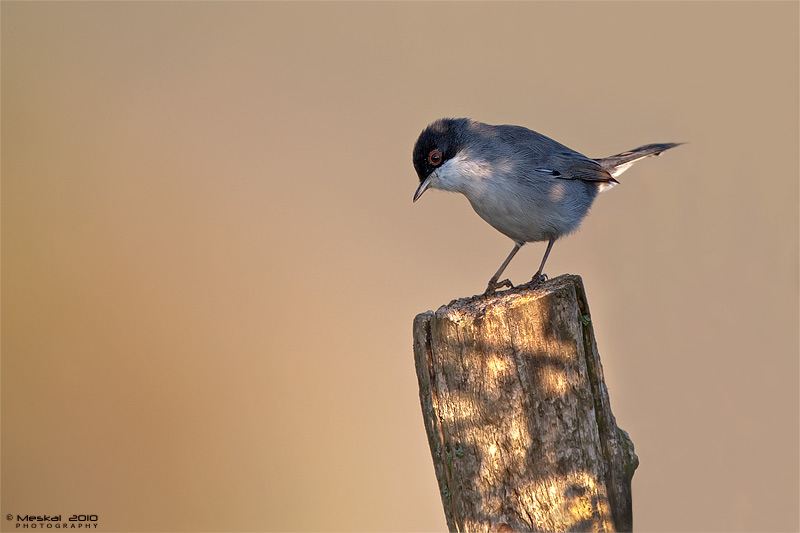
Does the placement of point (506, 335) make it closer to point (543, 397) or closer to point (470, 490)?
point (543, 397)

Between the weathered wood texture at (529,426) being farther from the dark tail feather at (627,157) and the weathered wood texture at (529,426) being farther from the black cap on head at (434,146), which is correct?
the dark tail feather at (627,157)

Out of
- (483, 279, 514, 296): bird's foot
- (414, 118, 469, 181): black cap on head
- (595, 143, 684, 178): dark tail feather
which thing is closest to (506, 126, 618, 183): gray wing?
(595, 143, 684, 178): dark tail feather

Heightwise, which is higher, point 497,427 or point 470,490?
point 497,427

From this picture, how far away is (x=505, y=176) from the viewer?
212 inches

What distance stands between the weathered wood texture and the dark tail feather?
3.49 metres

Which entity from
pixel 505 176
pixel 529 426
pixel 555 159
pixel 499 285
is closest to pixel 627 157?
pixel 555 159

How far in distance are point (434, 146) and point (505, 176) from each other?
621 millimetres

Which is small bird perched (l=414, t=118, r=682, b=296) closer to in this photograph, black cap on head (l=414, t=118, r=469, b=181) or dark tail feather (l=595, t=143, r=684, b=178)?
black cap on head (l=414, t=118, r=469, b=181)

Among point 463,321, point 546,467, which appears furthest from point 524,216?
point 546,467

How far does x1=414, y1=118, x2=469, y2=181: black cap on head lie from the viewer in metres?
5.36

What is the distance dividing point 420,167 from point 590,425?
2807 millimetres

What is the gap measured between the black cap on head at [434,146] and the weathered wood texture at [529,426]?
7.40 ft

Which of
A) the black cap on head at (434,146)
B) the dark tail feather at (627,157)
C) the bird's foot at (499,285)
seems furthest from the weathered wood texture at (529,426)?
the dark tail feather at (627,157)

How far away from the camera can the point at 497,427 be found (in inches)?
127
